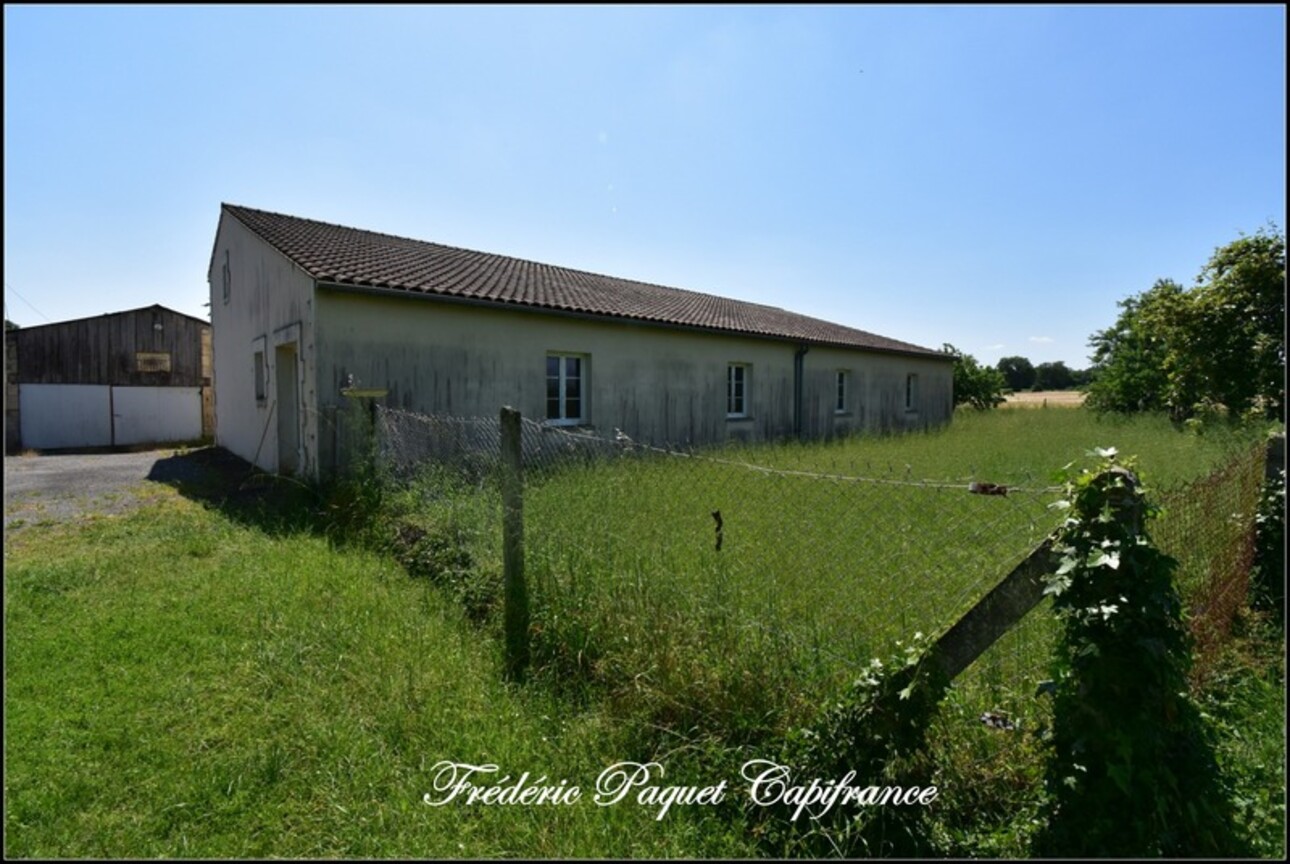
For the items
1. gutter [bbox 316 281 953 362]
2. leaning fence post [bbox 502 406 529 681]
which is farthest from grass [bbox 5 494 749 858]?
gutter [bbox 316 281 953 362]

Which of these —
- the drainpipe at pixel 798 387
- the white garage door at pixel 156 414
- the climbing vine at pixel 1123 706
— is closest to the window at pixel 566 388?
the drainpipe at pixel 798 387

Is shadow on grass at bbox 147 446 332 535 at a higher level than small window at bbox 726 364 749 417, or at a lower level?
lower

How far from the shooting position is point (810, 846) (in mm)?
2209

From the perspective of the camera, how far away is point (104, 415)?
20281 mm

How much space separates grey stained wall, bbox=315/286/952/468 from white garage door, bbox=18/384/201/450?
58.4 ft

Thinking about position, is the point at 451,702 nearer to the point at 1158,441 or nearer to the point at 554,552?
the point at 554,552

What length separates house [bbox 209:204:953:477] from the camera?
898cm

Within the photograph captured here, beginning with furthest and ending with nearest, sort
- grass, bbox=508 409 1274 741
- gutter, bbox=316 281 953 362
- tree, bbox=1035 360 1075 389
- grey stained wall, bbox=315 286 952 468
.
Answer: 1. tree, bbox=1035 360 1075 389
2. grey stained wall, bbox=315 286 952 468
3. gutter, bbox=316 281 953 362
4. grass, bbox=508 409 1274 741

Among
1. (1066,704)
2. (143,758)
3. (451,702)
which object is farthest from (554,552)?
(1066,704)

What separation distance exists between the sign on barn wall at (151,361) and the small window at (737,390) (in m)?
20.7

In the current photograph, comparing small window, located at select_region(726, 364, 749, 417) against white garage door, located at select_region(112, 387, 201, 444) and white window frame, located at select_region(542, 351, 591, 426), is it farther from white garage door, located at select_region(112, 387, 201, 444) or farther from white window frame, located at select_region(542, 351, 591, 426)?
white garage door, located at select_region(112, 387, 201, 444)

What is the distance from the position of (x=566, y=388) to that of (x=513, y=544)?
8104 mm

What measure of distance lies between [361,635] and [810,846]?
2997 mm

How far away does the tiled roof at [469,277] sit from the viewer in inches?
380
